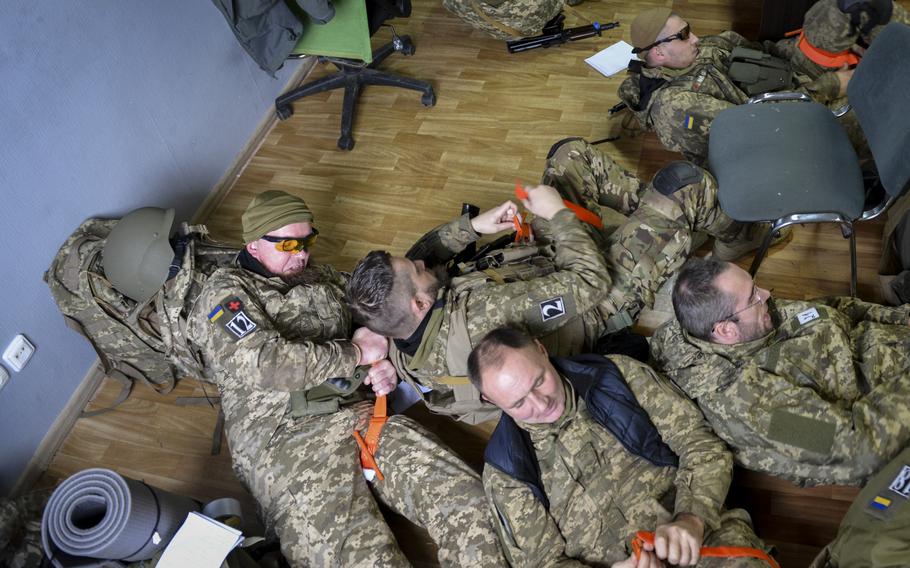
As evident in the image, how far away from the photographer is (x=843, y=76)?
10.1 ft

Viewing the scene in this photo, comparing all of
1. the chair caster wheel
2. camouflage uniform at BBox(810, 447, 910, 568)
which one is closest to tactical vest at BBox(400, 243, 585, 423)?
camouflage uniform at BBox(810, 447, 910, 568)

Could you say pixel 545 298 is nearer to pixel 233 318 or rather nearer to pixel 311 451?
pixel 311 451

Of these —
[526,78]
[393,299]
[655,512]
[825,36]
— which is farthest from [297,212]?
[825,36]

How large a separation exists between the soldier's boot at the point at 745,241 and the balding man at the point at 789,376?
0.64 metres

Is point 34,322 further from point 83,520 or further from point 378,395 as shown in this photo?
point 378,395

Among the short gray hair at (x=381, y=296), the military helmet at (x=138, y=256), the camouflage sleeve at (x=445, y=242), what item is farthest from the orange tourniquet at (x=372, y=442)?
the military helmet at (x=138, y=256)

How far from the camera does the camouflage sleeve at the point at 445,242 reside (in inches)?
113

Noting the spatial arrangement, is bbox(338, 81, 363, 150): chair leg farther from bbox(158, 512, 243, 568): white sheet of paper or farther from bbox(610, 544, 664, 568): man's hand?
bbox(610, 544, 664, 568): man's hand

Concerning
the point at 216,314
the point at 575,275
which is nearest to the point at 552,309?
the point at 575,275

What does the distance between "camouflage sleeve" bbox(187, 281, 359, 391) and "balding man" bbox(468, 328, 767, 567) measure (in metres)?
0.69


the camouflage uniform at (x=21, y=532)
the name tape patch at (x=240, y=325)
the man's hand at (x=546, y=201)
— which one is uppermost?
the man's hand at (x=546, y=201)

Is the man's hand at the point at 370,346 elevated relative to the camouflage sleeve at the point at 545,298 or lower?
lower

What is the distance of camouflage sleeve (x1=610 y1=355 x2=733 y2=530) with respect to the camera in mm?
2053

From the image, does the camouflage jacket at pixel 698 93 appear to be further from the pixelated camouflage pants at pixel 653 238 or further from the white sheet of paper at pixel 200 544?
the white sheet of paper at pixel 200 544
